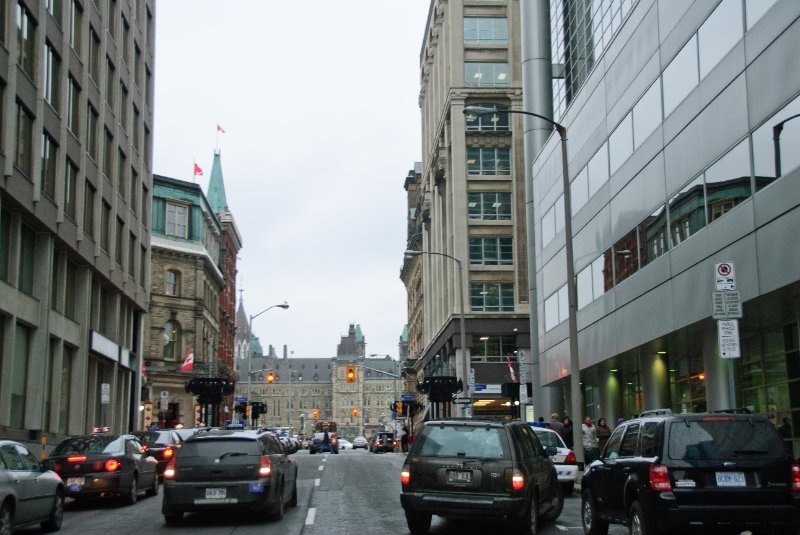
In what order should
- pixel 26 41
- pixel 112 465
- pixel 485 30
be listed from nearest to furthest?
pixel 112 465, pixel 26 41, pixel 485 30

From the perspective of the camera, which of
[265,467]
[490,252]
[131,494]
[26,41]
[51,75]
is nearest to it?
[265,467]

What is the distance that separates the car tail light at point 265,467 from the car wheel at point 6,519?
381 cm

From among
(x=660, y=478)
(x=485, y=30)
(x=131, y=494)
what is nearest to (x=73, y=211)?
(x=131, y=494)

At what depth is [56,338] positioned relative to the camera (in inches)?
1362

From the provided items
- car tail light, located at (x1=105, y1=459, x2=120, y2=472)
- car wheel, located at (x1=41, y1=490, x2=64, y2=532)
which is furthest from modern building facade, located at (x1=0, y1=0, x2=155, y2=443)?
car wheel, located at (x1=41, y1=490, x2=64, y2=532)

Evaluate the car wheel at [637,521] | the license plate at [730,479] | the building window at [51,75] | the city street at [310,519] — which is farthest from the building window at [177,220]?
the license plate at [730,479]

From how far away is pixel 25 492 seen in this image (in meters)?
13.8

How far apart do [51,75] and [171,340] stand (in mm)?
36442

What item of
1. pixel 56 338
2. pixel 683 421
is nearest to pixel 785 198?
pixel 683 421

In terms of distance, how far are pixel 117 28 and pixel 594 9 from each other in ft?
70.9

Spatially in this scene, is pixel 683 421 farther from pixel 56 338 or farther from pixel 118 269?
pixel 118 269

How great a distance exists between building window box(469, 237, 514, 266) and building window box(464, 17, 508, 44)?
1412cm

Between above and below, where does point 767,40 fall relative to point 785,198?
above

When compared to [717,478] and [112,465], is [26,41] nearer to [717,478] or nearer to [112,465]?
[112,465]
